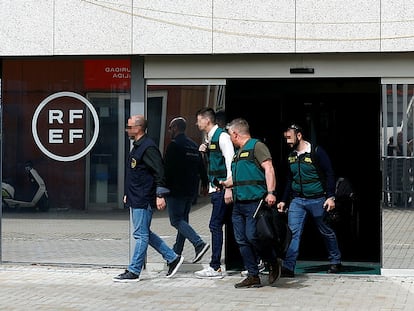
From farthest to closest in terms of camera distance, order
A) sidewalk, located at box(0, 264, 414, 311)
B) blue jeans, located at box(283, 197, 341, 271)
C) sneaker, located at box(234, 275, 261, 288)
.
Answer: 1. blue jeans, located at box(283, 197, 341, 271)
2. sneaker, located at box(234, 275, 261, 288)
3. sidewalk, located at box(0, 264, 414, 311)

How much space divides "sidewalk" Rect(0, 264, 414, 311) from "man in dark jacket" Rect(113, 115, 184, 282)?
0.34 metres

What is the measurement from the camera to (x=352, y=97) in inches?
502

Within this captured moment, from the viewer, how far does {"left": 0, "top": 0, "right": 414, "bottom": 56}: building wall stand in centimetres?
1066

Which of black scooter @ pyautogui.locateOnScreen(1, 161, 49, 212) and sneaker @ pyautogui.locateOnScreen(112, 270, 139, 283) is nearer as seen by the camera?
sneaker @ pyautogui.locateOnScreen(112, 270, 139, 283)

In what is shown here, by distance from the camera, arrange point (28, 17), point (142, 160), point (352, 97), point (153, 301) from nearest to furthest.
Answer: point (153, 301) → point (142, 160) → point (28, 17) → point (352, 97)

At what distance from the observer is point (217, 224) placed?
10977 mm

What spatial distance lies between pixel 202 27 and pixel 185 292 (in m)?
3.14

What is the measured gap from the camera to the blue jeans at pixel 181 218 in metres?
11.3

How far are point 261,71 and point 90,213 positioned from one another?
275cm

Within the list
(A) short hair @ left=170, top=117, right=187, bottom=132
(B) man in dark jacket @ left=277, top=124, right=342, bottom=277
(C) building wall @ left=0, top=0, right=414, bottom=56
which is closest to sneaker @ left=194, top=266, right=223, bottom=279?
(B) man in dark jacket @ left=277, top=124, right=342, bottom=277

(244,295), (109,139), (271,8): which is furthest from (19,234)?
(271,8)

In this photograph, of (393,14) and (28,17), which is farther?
(28,17)

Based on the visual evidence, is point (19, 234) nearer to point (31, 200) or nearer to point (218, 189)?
point (31, 200)

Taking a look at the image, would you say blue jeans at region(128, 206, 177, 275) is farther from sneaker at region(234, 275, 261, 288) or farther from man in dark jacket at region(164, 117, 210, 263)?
sneaker at region(234, 275, 261, 288)
